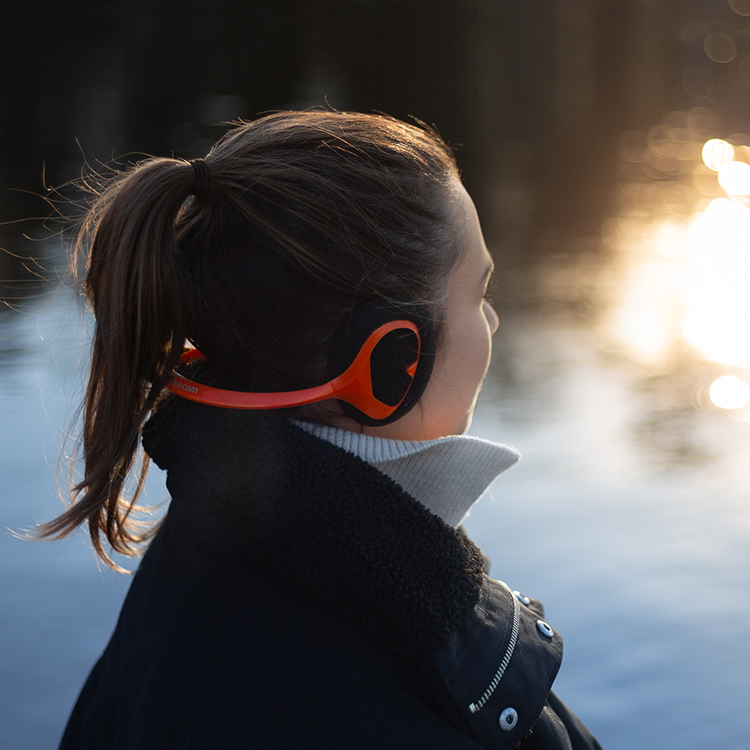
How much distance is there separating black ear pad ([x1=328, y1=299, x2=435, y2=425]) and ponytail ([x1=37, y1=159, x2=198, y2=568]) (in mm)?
207

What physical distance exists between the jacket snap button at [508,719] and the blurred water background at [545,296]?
0.80 metres

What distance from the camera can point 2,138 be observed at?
8.66 metres

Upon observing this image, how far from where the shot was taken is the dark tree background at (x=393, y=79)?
8.16 meters

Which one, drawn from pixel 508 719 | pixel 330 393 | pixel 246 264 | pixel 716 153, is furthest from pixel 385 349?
pixel 716 153

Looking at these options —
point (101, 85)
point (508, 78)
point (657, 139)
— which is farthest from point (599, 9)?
point (101, 85)

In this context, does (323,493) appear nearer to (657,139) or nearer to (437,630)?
(437,630)

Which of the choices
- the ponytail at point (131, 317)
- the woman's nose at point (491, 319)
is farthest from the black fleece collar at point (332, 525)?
the woman's nose at point (491, 319)

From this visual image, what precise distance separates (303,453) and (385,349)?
0.55 feet

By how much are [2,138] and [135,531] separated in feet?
28.4

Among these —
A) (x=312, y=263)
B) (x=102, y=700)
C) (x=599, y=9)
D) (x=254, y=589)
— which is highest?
(x=599, y=9)

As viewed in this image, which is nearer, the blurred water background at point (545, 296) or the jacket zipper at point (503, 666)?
the jacket zipper at point (503, 666)

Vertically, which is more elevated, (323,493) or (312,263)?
(312,263)

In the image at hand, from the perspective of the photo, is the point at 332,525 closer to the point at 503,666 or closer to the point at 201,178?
the point at 503,666

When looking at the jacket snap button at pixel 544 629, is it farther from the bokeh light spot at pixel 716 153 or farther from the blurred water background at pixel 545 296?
the bokeh light spot at pixel 716 153
